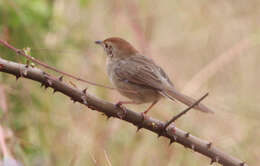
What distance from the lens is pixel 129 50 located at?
4.91 m

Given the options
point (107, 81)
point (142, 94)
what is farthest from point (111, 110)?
point (107, 81)

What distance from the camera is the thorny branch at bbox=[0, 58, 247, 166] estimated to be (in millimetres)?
2330

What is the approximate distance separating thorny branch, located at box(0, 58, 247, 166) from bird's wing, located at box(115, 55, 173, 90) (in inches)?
50.2

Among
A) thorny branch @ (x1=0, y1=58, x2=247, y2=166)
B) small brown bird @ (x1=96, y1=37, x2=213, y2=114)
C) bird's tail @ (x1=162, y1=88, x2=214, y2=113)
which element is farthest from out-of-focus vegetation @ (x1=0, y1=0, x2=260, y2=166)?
thorny branch @ (x1=0, y1=58, x2=247, y2=166)

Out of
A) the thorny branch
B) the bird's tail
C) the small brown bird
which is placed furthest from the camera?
the small brown bird

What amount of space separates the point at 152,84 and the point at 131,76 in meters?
0.28

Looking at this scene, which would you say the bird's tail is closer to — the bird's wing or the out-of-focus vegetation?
the bird's wing

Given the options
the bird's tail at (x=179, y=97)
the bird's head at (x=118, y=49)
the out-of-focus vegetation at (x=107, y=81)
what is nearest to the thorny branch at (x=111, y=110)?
the bird's tail at (x=179, y=97)

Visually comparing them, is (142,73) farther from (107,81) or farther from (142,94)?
(107,81)

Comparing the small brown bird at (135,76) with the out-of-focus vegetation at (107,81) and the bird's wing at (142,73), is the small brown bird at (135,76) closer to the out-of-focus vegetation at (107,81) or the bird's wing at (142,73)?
the bird's wing at (142,73)

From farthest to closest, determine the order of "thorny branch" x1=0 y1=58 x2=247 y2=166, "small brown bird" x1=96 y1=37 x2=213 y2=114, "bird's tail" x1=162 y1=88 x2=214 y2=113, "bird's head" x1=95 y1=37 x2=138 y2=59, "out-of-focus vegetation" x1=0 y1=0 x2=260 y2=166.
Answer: "bird's head" x1=95 y1=37 x2=138 y2=59, "out-of-focus vegetation" x1=0 y1=0 x2=260 y2=166, "small brown bird" x1=96 y1=37 x2=213 y2=114, "bird's tail" x1=162 y1=88 x2=214 y2=113, "thorny branch" x1=0 y1=58 x2=247 y2=166

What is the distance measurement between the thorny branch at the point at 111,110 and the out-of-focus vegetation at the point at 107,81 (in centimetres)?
140

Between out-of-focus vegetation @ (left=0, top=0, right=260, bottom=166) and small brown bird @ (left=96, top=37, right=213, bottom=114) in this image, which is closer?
small brown bird @ (left=96, top=37, right=213, bottom=114)

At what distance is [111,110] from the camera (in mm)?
2658
